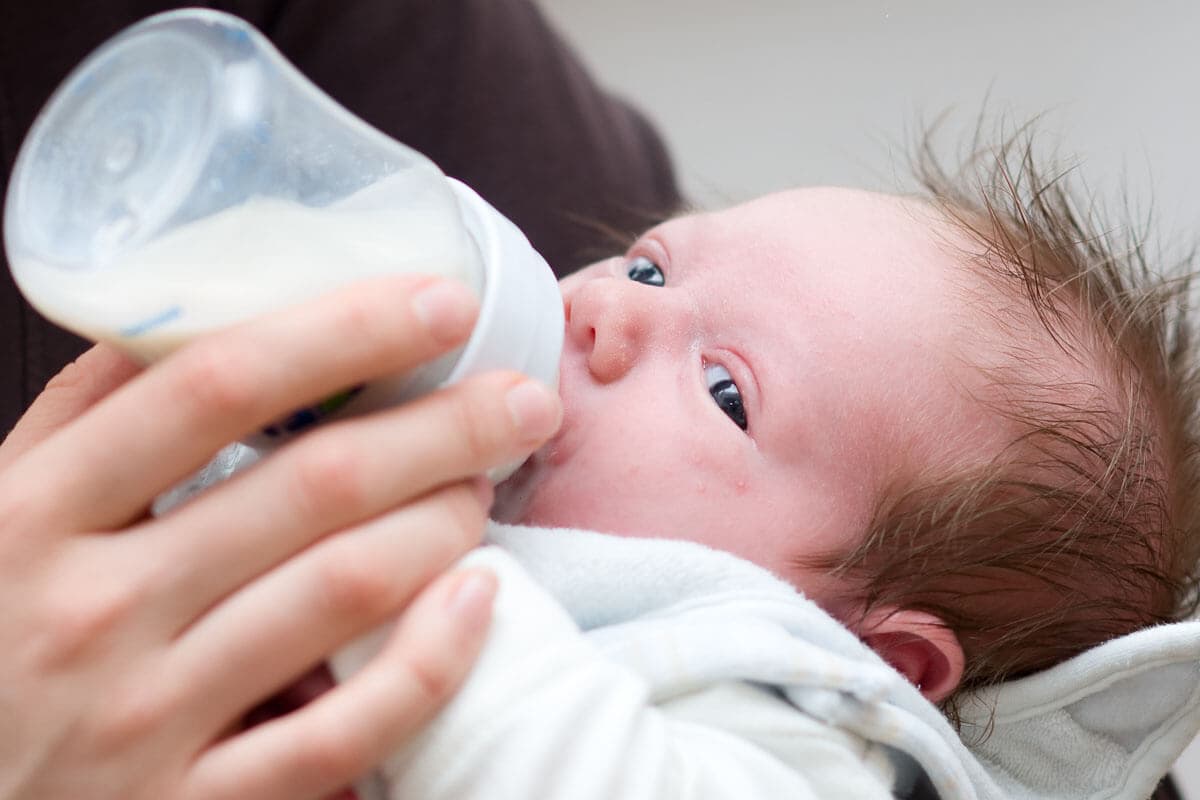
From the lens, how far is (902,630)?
30.2 inches

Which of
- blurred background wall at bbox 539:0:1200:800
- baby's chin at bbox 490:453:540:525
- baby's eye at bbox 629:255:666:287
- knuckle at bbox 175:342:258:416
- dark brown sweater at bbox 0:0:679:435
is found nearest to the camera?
knuckle at bbox 175:342:258:416

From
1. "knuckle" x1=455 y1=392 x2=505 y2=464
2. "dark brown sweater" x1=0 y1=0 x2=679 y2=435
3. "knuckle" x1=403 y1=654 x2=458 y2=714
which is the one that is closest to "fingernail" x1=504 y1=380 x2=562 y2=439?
"knuckle" x1=455 y1=392 x2=505 y2=464

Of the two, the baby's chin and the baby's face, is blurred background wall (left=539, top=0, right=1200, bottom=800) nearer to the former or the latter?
the baby's face

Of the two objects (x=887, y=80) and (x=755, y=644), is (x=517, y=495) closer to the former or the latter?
(x=755, y=644)

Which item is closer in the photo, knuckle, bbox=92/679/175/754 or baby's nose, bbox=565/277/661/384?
knuckle, bbox=92/679/175/754

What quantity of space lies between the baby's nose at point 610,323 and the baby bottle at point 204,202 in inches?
6.5

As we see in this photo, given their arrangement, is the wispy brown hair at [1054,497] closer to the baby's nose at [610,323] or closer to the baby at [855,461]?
the baby at [855,461]

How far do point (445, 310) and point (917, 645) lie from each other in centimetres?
44

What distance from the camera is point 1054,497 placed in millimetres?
779

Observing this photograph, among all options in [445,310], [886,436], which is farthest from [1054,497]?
[445,310]

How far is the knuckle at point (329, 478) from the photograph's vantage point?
52 centimetres

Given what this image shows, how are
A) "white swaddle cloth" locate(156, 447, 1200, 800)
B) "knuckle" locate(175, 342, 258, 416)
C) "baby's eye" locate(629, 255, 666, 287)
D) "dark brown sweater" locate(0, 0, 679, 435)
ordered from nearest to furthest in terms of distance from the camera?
"knuckle" locate(175, 342, 258, 416)
"white swaddle cloth" locate(156, 447, 1200, 800)
"baby's eye" locate(629, 255, 666, 287)
"dark brown sweater" locate(0, 0, 679, 435)

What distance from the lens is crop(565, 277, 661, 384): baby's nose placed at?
0.74 metres

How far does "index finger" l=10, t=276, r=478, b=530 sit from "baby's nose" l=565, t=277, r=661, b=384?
0.72 ft
